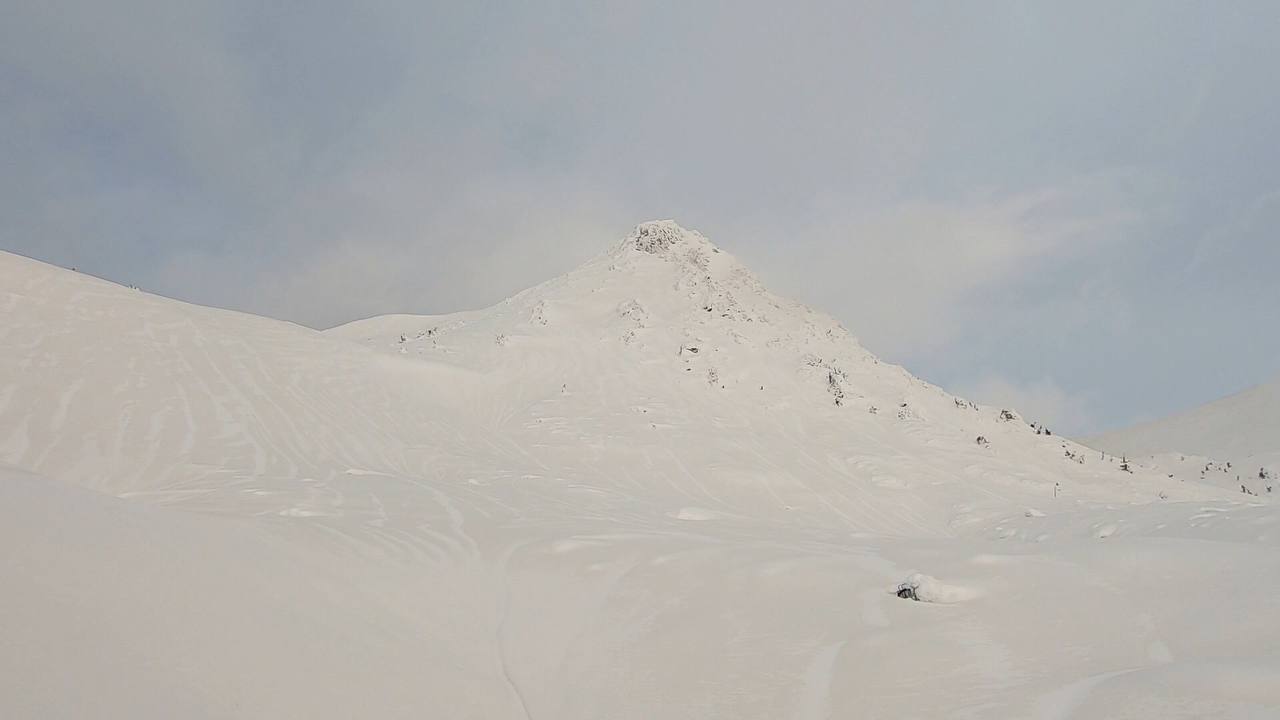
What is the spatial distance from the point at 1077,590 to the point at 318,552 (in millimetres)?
3067

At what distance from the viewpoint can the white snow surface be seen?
1595 millimetres

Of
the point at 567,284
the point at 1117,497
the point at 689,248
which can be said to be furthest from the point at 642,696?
the point at 689,248

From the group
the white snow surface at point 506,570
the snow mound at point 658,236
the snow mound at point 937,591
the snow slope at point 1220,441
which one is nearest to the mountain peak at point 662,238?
the snow mound at point 658,236

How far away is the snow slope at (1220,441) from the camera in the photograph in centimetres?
1541

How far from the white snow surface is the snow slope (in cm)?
819

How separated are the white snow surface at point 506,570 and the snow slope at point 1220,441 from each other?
322 inches

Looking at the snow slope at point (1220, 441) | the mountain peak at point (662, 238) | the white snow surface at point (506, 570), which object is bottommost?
the white snow surface at point (506, 570)

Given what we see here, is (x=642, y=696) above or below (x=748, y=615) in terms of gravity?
below

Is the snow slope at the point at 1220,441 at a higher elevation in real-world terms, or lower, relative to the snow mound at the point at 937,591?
higher

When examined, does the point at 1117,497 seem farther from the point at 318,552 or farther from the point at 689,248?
the point at 689,248

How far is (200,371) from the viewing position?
29.9 ft

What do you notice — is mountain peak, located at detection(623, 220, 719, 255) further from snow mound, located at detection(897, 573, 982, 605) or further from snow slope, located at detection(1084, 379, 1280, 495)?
snow mound, located at detection(897, 573, 982, 605)

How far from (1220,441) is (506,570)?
2783cm

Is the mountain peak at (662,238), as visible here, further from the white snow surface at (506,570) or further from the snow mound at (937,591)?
the snow mound at (937,591)
